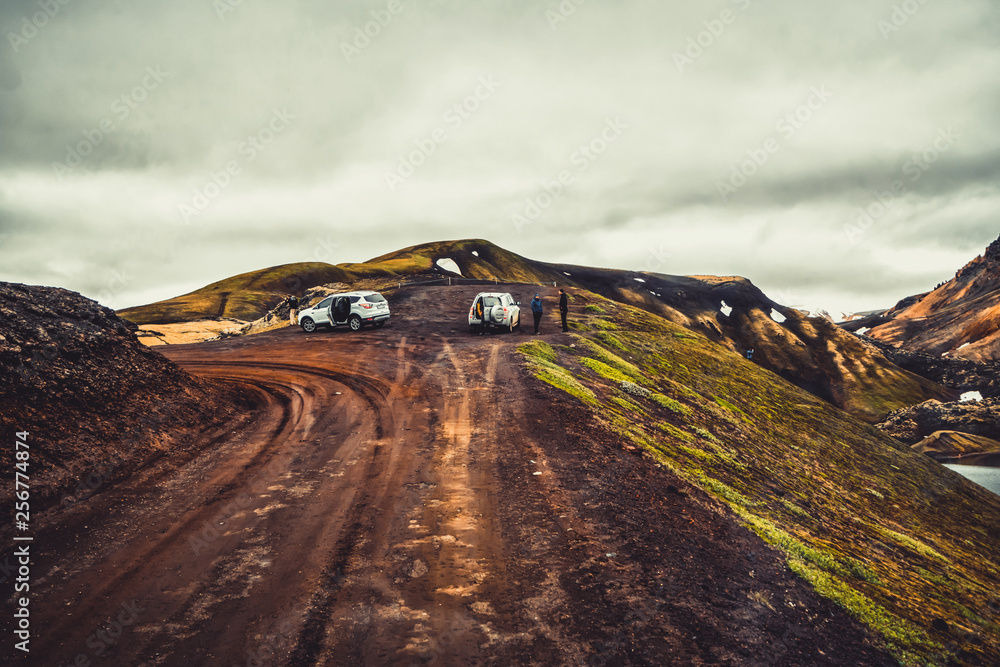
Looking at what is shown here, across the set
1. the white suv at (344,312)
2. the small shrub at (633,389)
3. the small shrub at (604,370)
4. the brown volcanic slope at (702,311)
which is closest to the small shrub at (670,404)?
the small shrub at (633,389)

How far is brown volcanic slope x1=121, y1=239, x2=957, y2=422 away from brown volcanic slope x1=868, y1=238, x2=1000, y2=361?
127ft

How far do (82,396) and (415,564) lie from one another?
7.58m

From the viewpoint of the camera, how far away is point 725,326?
110 m

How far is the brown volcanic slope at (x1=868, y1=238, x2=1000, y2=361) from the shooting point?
404 ft

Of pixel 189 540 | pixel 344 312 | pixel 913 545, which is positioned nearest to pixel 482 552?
pixel 189 540

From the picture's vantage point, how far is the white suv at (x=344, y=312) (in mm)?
24203

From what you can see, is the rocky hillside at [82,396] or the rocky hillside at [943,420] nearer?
the rocky hillside at [82,396]

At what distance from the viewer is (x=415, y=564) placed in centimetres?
532

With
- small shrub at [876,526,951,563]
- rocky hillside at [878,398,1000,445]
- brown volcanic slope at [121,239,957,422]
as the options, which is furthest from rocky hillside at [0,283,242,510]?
rocky hillside at [878,398,1000,445]

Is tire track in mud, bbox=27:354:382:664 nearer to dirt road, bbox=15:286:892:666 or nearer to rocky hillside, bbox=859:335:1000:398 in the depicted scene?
dirt road, bbox=15:286:892:666

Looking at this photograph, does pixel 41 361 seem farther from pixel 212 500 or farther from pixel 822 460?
pixel 822 460

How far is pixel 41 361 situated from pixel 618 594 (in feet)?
33.7

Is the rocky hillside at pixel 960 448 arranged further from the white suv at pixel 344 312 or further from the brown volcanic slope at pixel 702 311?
the white suv at pixel 344 312

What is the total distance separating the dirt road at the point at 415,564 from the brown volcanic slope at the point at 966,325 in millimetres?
161139
